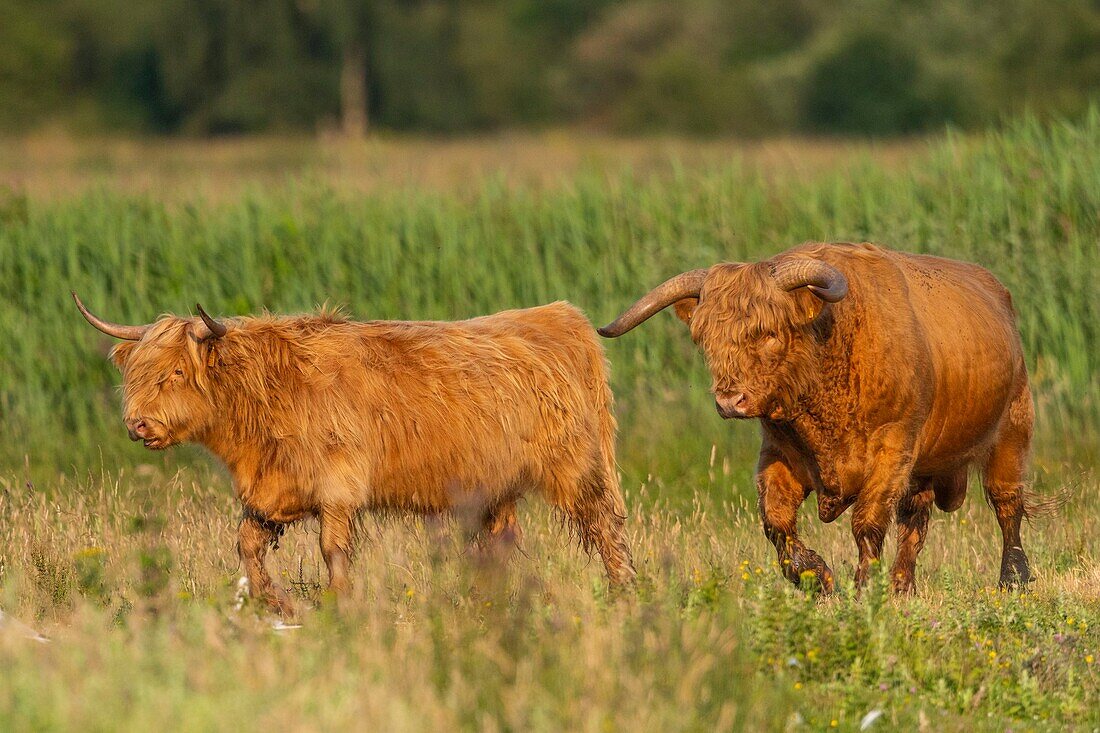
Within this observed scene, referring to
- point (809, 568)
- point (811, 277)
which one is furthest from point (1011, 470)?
point (811, 277)

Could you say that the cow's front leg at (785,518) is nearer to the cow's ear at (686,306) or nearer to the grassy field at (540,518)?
the grassy field at (540,518)

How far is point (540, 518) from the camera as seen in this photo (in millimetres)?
9078

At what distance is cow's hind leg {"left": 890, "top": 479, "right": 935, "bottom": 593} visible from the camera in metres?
7.66

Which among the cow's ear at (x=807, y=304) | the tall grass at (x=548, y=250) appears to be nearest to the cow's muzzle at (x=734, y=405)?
the cow's ear at (x=807, y=304)

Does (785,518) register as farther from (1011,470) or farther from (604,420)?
(1011,470)

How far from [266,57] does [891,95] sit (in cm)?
1904

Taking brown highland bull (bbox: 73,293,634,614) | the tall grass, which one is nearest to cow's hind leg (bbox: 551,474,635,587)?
brown highland bull (bbox: 73,293,634,614)

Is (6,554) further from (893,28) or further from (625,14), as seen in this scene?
(625,14)

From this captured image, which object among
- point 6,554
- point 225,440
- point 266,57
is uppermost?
point 266,57

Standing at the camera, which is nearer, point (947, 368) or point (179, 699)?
point (179, 699)

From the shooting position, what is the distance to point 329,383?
7.06 m

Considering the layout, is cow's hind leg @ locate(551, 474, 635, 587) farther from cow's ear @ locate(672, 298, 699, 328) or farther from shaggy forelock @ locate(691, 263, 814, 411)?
shaggy forelock @ locate(691, 263, 814, 411)

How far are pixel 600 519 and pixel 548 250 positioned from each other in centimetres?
604

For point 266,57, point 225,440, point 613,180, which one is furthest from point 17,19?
point 225,440
